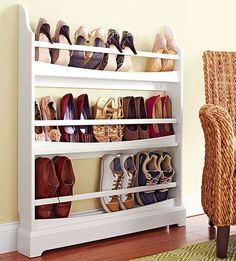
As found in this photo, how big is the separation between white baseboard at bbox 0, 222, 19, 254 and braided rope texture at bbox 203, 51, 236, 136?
1319 millimetres

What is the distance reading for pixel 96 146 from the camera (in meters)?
2.73

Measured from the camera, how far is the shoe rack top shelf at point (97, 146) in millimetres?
2537

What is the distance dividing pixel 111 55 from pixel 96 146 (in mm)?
510

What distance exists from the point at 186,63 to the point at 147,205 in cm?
98

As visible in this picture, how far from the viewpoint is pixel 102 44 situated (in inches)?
107

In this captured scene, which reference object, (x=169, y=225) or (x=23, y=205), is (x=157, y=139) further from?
(x=23, y=205)

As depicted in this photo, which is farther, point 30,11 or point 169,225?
point 169,225

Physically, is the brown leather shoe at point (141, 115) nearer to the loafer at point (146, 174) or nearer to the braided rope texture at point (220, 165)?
the loafer at point (146, 174)

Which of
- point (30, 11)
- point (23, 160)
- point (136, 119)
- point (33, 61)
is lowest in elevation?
point (23, 160)

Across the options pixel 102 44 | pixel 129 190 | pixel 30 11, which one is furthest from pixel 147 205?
pixel 30 11

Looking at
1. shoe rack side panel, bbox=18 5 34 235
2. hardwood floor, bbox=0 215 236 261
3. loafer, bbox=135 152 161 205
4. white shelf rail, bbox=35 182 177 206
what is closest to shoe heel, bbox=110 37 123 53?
shoe rack side panel, bbox=18 5 34 235

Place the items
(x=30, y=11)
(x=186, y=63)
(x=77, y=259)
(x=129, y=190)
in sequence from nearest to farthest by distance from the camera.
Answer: (x=77, y=259), (x=30, y=11), (x=129, y=190), (x=186, y=63)

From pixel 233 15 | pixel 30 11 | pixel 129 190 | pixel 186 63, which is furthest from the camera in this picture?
pixel 233 15

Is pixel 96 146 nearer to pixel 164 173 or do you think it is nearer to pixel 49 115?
pixel 49 115
